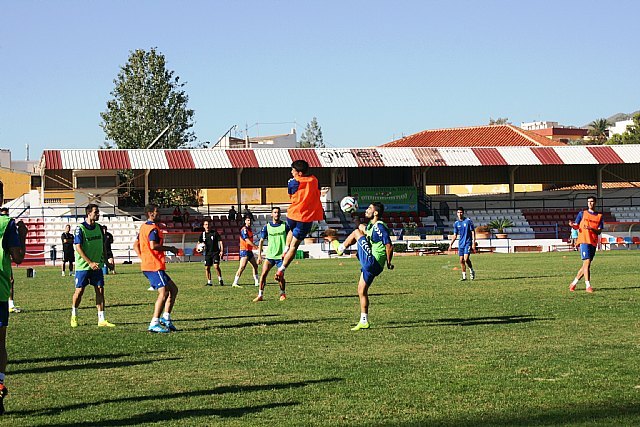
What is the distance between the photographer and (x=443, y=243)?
172ft

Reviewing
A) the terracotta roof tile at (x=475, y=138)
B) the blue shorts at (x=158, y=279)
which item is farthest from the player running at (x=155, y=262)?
the terracotta roof tile at (x=475, y=138)

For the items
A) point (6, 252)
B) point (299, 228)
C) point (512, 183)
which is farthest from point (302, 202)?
point (512, 183)

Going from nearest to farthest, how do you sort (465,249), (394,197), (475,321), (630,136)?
1. (475,321)
2. (465,249)
3. (394,197)
4. (630,136)

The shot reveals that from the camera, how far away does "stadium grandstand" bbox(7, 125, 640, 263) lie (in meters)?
54.2

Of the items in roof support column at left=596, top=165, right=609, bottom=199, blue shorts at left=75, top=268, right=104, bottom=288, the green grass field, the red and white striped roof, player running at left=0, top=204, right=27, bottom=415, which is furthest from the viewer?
roof support column at left=596, top=165, right=609, bottom=199

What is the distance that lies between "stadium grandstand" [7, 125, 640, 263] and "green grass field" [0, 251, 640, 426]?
106 ft

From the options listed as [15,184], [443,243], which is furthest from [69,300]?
[15,184]

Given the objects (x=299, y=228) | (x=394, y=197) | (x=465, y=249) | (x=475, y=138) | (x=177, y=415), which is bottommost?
(x=177, y=415)

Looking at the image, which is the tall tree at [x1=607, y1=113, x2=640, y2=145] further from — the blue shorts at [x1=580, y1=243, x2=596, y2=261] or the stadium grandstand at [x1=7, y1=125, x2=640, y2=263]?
the blue shorts at [x1=580, y1=243, x2=596, y2=261]

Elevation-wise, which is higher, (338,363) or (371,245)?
(371,245)

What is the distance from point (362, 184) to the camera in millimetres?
63438

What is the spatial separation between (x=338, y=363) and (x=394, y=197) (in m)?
50.4

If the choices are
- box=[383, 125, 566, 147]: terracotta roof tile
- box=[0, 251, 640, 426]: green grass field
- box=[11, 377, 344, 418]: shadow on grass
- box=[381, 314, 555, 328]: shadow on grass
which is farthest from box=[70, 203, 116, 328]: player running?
box=[383, 125, 566, 147]: terracotta roof tile

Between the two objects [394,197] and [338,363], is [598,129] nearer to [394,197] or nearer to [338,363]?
[394,197]
